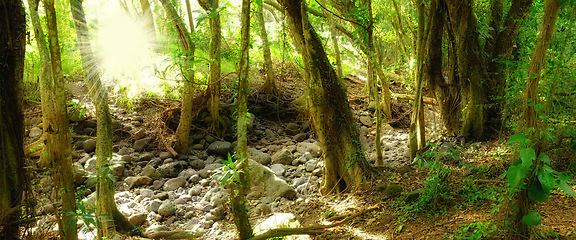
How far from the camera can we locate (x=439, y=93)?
6645 millimetres

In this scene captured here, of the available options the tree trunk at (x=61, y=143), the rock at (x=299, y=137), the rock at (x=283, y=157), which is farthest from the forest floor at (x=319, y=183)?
the tree trunk at (x=61, y=143)

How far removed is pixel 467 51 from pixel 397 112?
15.1 feet

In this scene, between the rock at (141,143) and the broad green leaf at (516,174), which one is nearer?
the broad green leaf at (516,174)

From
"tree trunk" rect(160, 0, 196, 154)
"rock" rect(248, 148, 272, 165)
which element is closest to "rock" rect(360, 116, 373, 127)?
"rock" rect(248, 148, 272, 165)

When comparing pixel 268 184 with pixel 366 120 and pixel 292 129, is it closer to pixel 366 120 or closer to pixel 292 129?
pixel 292 129

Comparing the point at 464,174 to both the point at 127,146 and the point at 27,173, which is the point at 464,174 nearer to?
the point at 27,173

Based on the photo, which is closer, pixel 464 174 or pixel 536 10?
pixel 464 174

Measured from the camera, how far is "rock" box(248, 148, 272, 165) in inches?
332

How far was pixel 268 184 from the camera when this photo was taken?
257 inches

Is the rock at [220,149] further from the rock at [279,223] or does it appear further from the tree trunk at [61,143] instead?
the tree trunk at [61,143]

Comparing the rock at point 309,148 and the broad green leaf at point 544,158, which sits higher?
the broad green leaf at point 544,158

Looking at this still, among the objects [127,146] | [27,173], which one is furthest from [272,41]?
[27,173]

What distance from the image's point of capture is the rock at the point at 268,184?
Result: 20.7ft

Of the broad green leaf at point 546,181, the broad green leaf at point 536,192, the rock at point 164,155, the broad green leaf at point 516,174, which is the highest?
the broad green leaf at point 516,174
